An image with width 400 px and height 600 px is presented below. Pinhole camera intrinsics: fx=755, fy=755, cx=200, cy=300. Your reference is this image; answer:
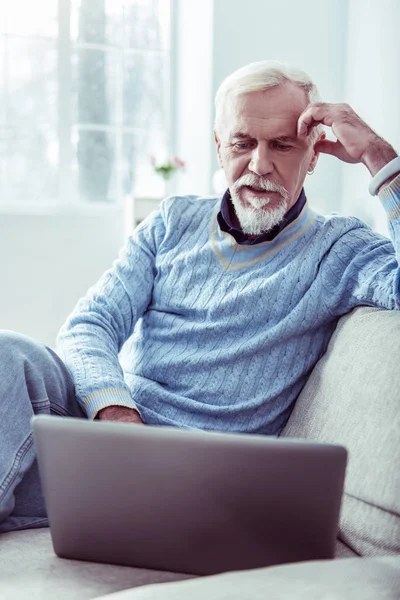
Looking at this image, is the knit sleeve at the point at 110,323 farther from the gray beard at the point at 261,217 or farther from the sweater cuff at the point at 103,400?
the gray beard at the point at 261,217

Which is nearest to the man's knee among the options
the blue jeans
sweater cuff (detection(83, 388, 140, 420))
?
the blue jeans

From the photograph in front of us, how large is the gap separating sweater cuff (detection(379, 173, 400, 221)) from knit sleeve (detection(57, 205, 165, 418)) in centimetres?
57

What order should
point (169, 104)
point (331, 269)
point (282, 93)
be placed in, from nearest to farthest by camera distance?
point (331, 269) < point (282, 93) < point (169, 104)

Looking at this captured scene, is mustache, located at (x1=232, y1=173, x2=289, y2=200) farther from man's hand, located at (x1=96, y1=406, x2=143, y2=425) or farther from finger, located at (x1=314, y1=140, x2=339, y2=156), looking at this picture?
man's hand, located at (x1=96, y1=406, x2=143, y2=425)

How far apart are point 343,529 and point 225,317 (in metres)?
0.51

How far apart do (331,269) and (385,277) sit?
0.14 m

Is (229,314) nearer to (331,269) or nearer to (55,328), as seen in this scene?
(331,269)

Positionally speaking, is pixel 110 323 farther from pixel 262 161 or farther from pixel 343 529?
pixel 343 529

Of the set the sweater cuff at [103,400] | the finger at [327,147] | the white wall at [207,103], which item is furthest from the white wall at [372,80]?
the sweater cuff at [103,400]

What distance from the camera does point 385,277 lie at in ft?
4.36

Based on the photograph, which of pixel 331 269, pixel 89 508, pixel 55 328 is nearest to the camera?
pixel 89 508

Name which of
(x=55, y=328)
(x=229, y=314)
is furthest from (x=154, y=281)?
(x=55, y=328)

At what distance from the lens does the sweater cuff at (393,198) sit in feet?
4.32

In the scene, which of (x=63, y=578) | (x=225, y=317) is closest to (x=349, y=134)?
(x=225, y=317)
